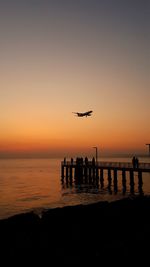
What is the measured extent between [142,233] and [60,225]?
3428mm

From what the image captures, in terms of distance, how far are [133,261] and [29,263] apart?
3.41 m

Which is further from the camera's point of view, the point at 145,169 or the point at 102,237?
the point at 145,169

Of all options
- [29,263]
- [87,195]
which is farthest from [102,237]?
[87,195]

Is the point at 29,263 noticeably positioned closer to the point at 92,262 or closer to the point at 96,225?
the point at 92,262

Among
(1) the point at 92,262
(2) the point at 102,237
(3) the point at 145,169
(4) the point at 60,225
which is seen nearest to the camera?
(1) the point at 92,262

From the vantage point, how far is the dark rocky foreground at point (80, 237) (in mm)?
8570

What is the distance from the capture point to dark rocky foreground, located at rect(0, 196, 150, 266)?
8.57 m

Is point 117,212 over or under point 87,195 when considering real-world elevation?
over

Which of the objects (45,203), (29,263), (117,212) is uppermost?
(117,212)

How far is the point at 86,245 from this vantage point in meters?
9.59

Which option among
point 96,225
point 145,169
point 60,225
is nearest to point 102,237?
point 96,225

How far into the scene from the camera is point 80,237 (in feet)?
33.4

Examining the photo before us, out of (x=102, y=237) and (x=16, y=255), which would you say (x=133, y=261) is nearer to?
(x=102, y=237)

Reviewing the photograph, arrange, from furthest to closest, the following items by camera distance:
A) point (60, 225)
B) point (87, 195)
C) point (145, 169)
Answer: point (87, 195)
point (145, 169)
point (60, 225)
